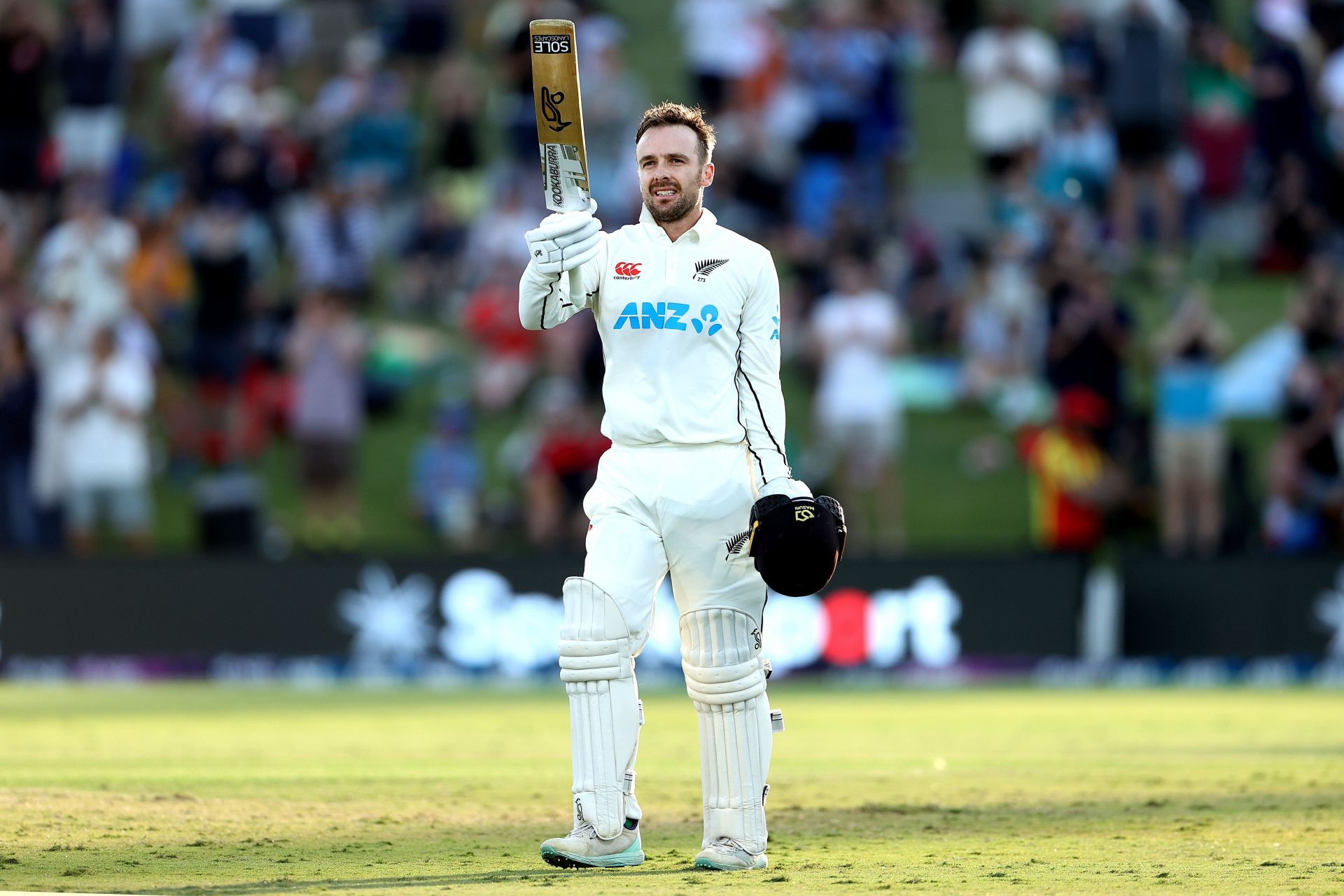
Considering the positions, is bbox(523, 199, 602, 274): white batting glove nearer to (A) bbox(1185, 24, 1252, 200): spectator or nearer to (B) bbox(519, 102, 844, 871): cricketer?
(B) bbox(519, 102, 844, 871): cricketer

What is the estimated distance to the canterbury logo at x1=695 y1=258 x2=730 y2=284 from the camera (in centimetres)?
742

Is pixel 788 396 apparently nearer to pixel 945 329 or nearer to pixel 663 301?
pixel 945 329

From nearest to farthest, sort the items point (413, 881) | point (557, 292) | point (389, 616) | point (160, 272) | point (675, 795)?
point (413, 881) < point (557, 292) < point (675, 795) < point (389, 616) < point (160, 272)

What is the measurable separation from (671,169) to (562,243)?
1.65ft

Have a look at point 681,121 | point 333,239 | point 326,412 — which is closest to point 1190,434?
point 326,412

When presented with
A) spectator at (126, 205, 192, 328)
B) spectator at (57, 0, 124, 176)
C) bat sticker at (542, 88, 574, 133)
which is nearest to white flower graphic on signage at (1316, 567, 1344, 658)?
spectator at (126, 205, 192, 328)

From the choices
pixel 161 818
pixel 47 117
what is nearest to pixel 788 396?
pixel 47 117

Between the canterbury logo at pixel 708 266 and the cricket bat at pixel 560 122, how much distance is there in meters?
0.46

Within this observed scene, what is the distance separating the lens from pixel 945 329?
21.2 m

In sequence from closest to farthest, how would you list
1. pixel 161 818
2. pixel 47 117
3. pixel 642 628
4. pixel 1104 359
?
pixel 642 628 → pixel 161 818 → pixel 1104 359 → pixel 47 117

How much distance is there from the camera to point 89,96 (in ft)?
71.4

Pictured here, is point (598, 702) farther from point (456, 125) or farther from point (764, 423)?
point (456, 125)

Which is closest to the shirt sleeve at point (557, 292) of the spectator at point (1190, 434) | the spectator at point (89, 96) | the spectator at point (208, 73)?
the spectator at point (1190, 434)

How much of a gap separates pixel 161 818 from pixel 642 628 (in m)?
2.44
